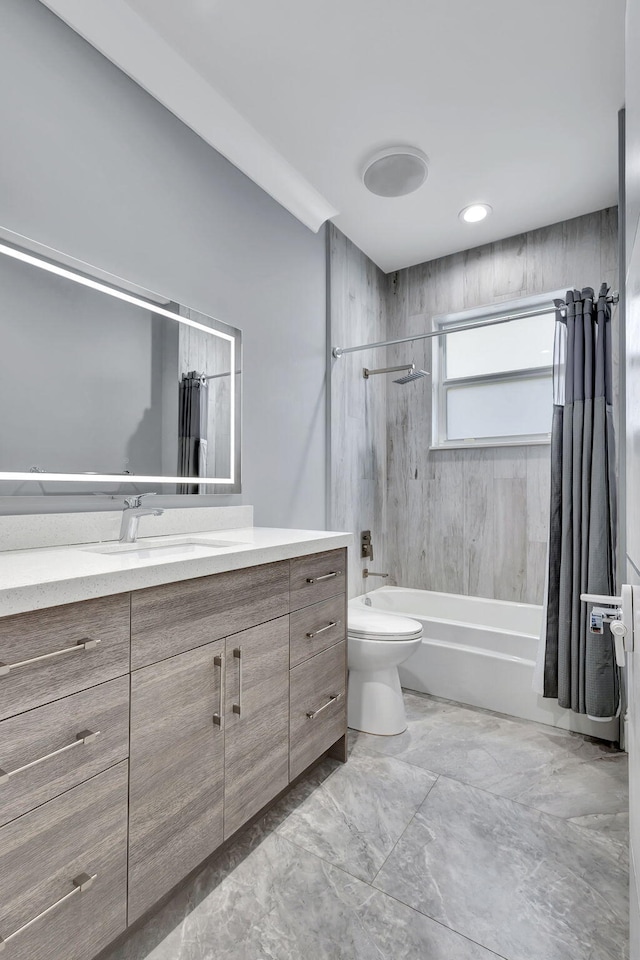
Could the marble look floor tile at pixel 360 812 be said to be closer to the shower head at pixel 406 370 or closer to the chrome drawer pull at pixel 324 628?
the chrome drawer pull at pixel 324 628

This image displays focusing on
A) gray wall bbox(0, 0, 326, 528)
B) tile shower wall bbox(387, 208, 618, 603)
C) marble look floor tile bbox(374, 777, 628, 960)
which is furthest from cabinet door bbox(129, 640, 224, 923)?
tile shower wall bbox(387, 208, 618, 603)

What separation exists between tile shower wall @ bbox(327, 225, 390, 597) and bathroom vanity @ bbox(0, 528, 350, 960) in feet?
4.55

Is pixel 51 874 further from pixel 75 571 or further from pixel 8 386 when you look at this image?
pixel 8 386

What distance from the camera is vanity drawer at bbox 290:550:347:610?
5.13 feet

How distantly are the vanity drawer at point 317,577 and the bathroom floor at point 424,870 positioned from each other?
28.0 inches

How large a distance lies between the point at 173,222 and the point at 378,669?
2017 millimetres

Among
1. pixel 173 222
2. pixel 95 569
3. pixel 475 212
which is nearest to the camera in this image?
pixel 95 569

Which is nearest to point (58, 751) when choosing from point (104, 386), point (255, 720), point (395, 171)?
point (255, 720)

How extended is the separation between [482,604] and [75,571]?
2.51m

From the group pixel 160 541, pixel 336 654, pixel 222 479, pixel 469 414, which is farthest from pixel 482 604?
pixel 160 541

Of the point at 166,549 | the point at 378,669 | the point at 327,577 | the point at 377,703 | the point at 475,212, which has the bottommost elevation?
the point at 377,703

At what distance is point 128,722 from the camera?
1.02 m

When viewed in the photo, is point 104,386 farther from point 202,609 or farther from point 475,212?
point 475,212

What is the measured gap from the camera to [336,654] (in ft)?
5.85
